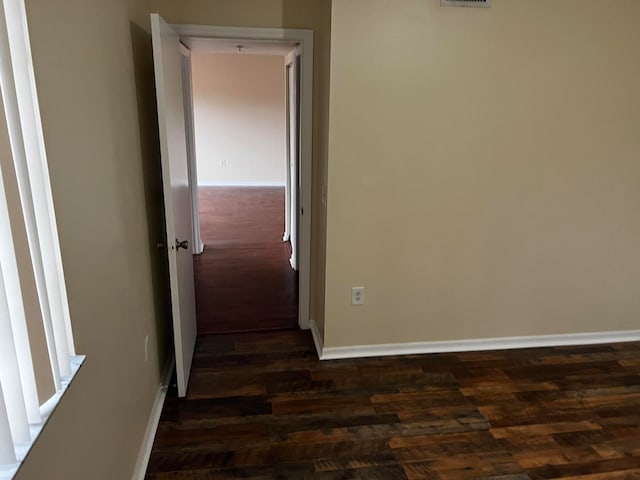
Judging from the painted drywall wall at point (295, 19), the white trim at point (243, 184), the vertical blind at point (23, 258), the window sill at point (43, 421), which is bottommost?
the white trim at point (243, 184)

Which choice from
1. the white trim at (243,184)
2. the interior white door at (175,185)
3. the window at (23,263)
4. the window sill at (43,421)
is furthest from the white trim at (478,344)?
the white trim at (243,184)

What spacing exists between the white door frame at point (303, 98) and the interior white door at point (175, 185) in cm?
23

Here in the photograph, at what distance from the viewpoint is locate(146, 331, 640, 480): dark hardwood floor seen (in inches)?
85.4

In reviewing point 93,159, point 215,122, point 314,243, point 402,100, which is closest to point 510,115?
point 402,100

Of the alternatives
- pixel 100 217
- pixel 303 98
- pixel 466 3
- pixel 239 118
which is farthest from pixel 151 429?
pixel 239 118

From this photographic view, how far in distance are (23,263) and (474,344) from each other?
2.85m

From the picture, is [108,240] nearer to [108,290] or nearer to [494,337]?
[108,290]

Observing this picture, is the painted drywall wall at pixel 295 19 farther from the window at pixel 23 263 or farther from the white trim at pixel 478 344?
the window at pixel 23 263

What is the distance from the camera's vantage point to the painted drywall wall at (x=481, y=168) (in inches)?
105

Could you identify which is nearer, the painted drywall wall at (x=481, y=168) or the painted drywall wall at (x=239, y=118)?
the painted drywall wall at (x=481, y=168)

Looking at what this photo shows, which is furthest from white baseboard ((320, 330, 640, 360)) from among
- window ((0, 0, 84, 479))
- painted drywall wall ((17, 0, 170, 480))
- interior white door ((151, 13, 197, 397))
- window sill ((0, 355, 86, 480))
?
window ((0, 0, 84, 479))

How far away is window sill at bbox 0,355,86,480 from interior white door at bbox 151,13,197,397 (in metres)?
1.08

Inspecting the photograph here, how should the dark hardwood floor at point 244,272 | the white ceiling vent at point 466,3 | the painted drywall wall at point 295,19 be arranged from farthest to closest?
the dark hardwood floor at point 244,272 < the painted drywall wall at point 295,19 < the white ceiling vent at point 466,3

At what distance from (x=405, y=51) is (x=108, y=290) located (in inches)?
78.9
